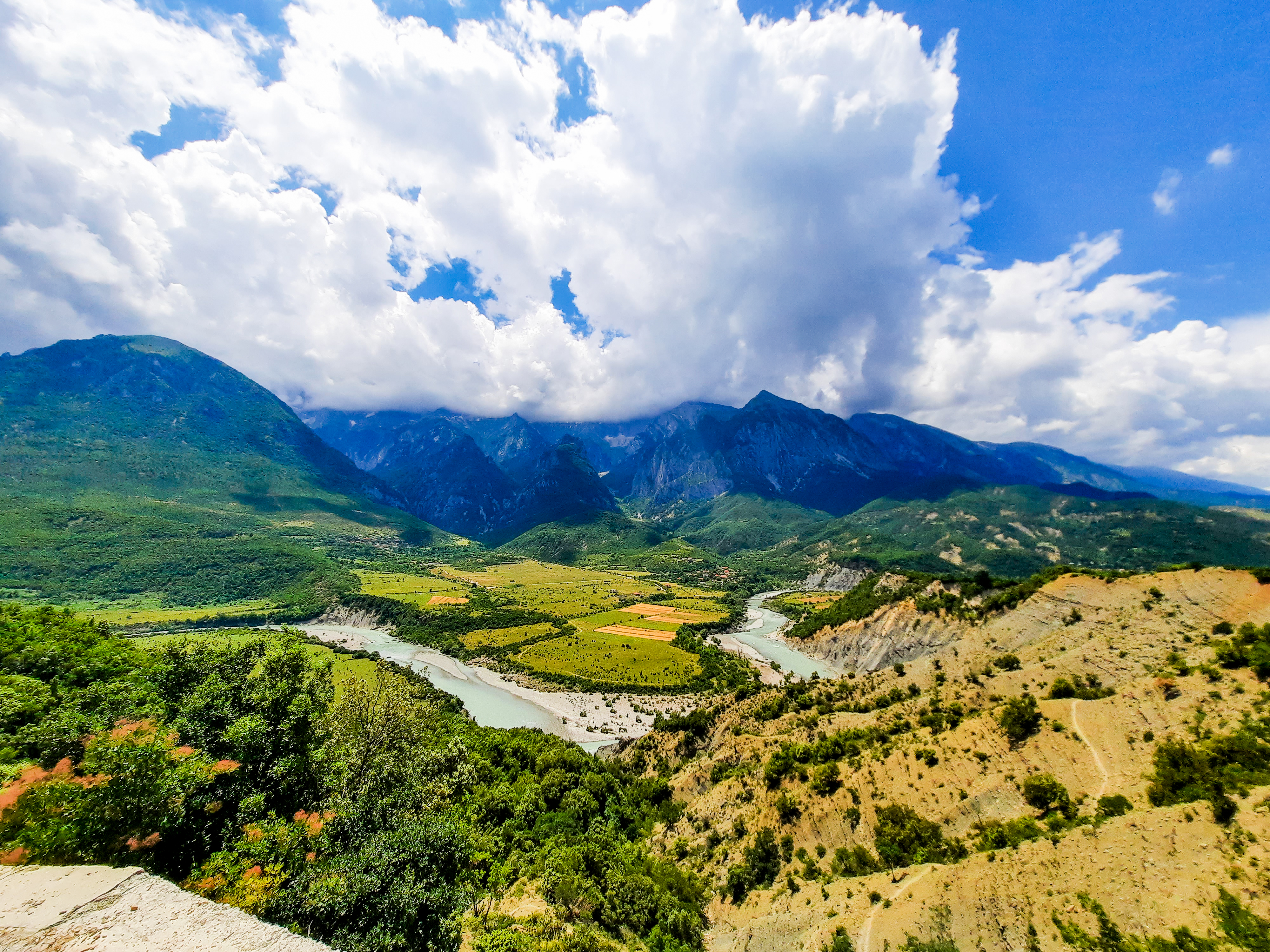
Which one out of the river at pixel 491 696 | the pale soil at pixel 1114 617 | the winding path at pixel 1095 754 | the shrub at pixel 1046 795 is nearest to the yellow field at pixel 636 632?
the river at pixel 491 696

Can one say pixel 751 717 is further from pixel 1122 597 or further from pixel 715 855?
pixel 1122 597

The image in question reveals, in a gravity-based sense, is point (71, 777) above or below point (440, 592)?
above

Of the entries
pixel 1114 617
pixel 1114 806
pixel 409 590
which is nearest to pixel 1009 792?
pixel 1114 806

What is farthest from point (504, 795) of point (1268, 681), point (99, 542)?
point (99, 542)

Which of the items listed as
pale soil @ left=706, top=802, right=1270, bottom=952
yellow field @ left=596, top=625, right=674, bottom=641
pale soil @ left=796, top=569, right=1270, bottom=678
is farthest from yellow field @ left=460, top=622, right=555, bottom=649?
pale soil @ left=706, top=802, right=1270, bottom=952

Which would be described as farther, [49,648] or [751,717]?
[751,717]

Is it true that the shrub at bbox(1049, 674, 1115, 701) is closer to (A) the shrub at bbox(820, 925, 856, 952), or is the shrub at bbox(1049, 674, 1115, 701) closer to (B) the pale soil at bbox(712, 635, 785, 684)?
(A) the shrub at bbox(820, 925, 856, 952)

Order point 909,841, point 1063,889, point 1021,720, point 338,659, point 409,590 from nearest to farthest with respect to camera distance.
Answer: point 1063,889
point 909,841
point 1021,720
point 338,659
point 409,590

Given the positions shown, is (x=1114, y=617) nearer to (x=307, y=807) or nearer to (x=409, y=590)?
(x=307, y=807)
